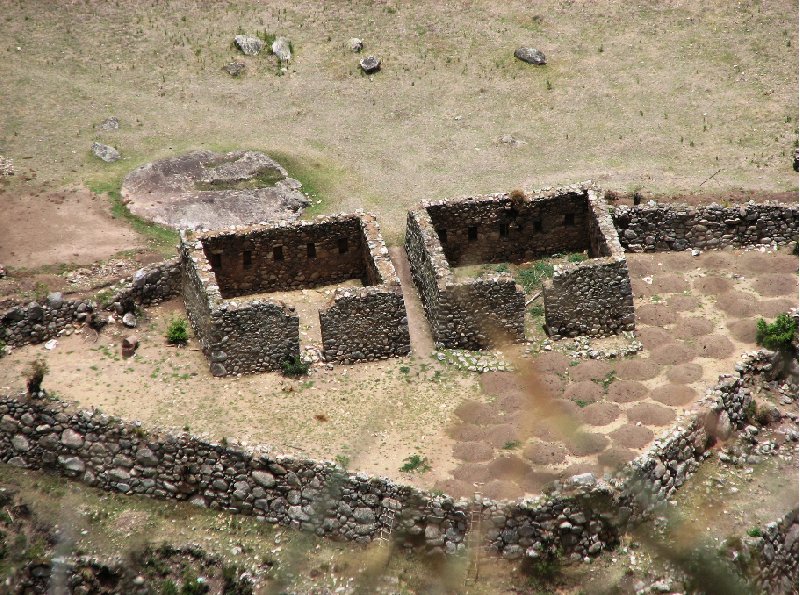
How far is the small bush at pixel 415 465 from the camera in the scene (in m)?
41.5

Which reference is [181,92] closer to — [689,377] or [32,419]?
[32,419]

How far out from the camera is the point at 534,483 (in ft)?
134

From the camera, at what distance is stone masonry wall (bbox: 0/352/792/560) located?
132 feet

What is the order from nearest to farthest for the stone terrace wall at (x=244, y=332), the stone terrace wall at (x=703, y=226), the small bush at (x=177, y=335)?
the stone terrace wall at (x=244, y=332) → the small bush at (x=177, y=335) → the stone terrace wall at (x=703, y=226)

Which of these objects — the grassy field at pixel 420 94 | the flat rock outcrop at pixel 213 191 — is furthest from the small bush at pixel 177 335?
the grassy field at pixel 420 94

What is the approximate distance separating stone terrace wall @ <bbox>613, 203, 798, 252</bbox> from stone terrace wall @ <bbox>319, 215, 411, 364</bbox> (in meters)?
10.5

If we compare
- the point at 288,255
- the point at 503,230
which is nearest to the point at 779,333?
the point at 503,230

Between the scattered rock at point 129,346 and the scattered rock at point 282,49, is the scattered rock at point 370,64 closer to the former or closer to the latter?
the scattered rock at point 282,49

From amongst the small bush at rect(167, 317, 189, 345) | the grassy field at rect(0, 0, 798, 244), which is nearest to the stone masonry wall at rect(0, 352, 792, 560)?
the small bush at rect(167, 317, 189, 345)

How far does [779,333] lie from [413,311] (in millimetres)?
12294

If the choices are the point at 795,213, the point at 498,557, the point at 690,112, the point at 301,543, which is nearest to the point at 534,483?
the point at 498,557

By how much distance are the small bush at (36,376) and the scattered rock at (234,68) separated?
23.7 meters

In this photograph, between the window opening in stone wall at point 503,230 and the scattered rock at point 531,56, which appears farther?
the scattered rock at point 531,56

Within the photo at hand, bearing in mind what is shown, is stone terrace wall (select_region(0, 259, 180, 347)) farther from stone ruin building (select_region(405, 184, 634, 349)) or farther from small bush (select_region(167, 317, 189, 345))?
stone ruin building (select_region(405, 184, 634, 349))
